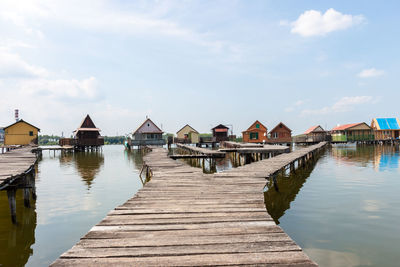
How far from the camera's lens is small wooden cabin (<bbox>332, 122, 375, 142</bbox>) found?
2457 inches

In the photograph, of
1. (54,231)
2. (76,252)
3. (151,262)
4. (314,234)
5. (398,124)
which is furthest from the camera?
(398,124)

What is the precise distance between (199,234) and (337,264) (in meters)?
3.42

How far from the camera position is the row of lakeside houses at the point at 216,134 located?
47.7 meters

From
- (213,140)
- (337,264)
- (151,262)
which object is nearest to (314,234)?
(337,264)

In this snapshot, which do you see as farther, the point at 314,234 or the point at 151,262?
the point at 314,234

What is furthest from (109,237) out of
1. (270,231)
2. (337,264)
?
(337,264)

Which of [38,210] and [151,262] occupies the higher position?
[151,262]

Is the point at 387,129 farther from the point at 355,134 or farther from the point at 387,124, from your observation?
the point at 355,134

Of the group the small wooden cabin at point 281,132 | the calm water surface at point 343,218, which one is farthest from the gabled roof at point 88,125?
the calm water surface at point 343,218

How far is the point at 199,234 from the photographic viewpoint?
13.1ft

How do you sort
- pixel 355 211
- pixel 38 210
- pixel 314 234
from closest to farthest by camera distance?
1. pixel 314 234
2. pixel 355 211
3. pixel 38 210

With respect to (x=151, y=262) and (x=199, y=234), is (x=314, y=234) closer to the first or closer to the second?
(x=199, y=234)

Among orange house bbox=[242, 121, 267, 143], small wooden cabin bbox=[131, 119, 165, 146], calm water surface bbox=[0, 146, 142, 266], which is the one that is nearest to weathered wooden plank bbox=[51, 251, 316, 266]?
calm water surface bbox=[0, 146, 142, 266]

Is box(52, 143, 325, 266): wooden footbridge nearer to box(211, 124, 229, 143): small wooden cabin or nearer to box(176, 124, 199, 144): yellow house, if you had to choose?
box(211, 124, 229, 143): small wooden cabin
